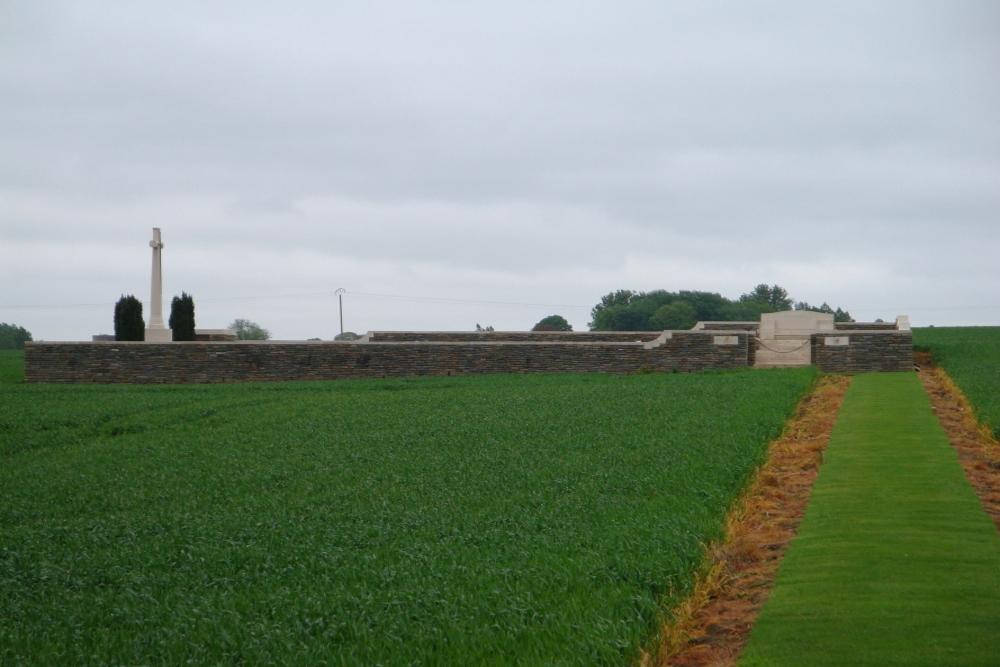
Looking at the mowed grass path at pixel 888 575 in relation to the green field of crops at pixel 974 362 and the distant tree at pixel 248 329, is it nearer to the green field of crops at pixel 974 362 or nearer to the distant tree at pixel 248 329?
the green field of crops at pixel 974 362

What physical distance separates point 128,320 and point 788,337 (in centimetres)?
1659

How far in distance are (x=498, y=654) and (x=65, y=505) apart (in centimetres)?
533

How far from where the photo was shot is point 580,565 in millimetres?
5426

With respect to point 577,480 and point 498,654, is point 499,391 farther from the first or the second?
point 498,654

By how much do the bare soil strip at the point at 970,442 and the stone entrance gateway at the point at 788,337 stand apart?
4.35 meters

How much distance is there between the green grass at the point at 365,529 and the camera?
4.54 metres

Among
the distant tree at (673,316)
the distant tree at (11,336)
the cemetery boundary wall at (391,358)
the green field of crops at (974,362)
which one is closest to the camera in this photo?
the green field of crops at (974,362)

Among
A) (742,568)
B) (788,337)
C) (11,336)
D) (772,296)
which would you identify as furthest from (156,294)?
(772,296)

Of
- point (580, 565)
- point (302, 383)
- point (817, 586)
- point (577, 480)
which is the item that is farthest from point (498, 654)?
point (302, 383)

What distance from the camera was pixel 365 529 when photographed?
6594mm

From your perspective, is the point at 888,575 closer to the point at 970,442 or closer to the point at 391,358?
the point at 970,442

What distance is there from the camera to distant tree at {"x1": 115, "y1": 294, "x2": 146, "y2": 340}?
79.2 ft

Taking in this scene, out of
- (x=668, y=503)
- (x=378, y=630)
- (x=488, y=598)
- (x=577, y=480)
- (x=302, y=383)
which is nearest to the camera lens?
(x=378, y=630)

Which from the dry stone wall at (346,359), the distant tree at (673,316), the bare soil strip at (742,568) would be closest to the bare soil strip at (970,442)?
the bare soil strip at (742,568)
